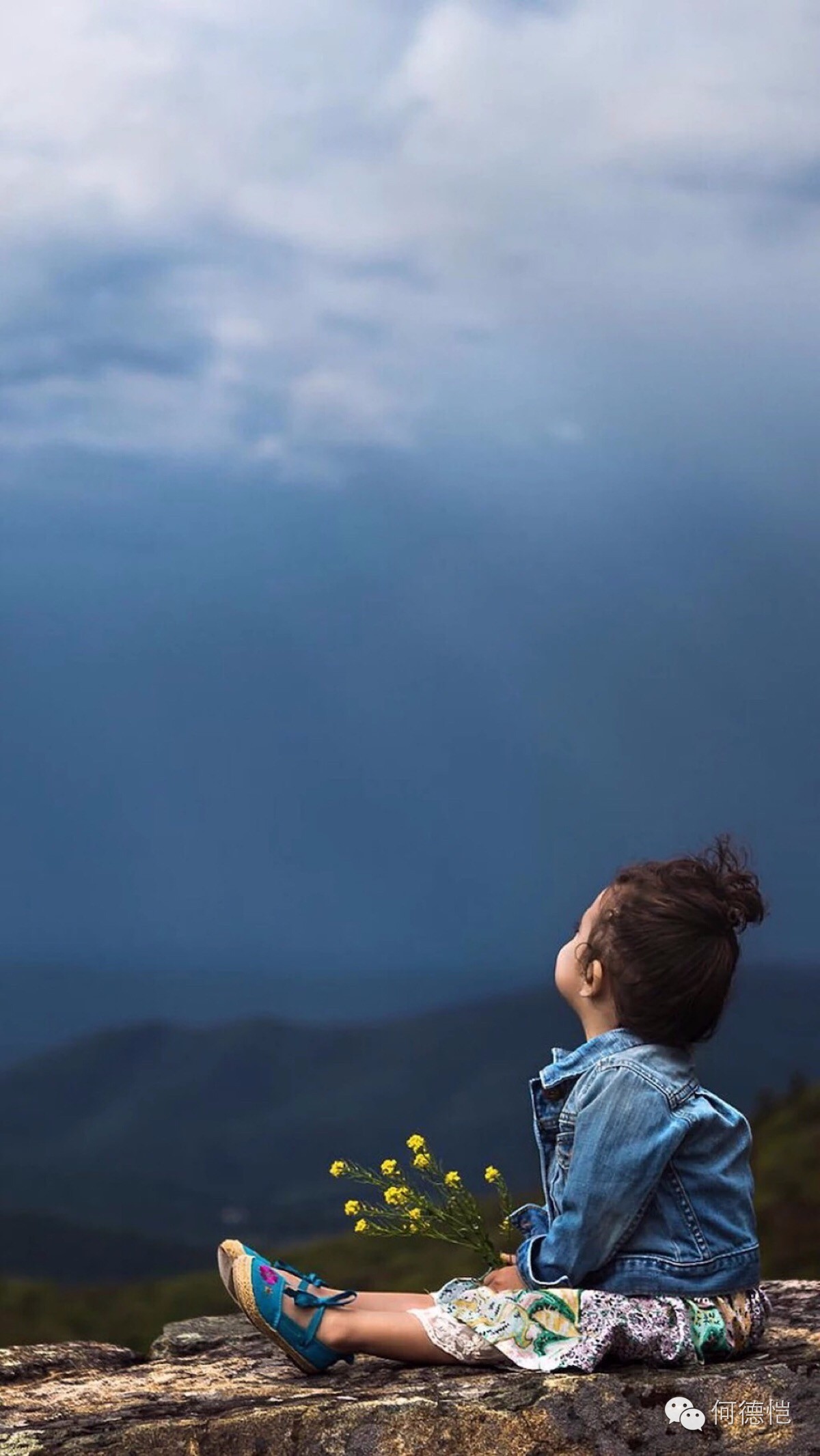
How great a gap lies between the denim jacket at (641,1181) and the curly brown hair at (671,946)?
0.34 feet

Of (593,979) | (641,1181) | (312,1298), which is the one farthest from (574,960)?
(312,1298)

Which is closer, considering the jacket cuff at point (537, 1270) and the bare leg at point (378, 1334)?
the jacket cuff at point (537, 1270)

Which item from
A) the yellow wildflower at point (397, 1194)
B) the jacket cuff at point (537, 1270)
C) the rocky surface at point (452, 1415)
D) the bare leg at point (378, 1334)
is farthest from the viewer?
the yellow wildflower at point (397, 1194)

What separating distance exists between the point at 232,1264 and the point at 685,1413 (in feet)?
5.02

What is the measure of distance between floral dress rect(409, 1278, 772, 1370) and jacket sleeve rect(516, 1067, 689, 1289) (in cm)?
10

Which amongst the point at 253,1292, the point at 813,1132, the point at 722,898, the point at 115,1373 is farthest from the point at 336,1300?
the point at 813,1132

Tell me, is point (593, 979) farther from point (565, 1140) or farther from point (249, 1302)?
point (249, 1302)

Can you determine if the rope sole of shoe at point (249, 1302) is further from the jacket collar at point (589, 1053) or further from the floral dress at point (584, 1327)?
the jacket collar at point (589, 1053)

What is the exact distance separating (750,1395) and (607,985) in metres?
1.30

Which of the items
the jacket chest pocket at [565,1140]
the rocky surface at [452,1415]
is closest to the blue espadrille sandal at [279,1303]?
the rocky surface at [452,1415]

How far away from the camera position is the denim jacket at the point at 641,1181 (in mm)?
4719

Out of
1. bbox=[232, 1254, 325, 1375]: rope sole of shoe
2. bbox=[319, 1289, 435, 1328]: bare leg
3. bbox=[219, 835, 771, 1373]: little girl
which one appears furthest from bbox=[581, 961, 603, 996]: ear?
bbox=[232, 1254, 325, 1375]: rope sole of shoe

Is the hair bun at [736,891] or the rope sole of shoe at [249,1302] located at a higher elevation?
the hair bun at [736,891]

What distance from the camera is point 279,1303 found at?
4953 mm
